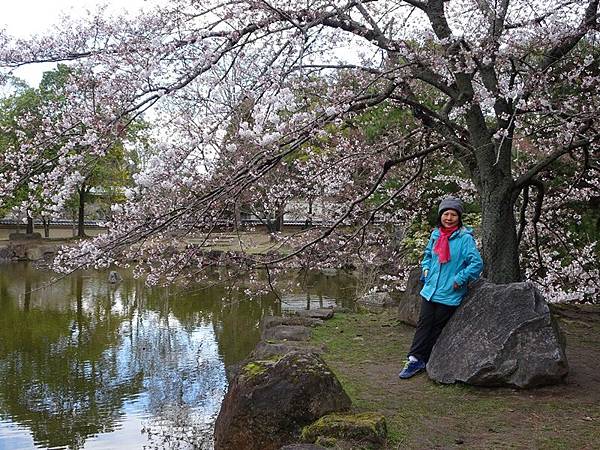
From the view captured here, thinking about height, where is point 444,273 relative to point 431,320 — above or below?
above

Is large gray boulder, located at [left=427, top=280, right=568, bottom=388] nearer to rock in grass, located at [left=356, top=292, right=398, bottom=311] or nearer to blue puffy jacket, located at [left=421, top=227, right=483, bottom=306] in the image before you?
blue puffy jacket, located at [left=421, top=227, right=483, bottom=306]

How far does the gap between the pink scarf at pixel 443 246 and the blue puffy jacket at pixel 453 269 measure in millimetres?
27

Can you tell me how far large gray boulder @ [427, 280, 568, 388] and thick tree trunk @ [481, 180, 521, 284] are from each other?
3.62 feet

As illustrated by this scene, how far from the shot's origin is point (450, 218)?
15.2 feet

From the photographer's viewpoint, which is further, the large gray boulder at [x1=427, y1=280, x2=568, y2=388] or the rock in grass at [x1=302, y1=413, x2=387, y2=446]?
the large gray boulder at [x1=427, y1=280, x2=568, y2=388]

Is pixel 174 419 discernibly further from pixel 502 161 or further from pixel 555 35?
pixel 555 35

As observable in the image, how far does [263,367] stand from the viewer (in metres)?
3.95

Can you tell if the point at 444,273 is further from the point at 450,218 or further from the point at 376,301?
the point at 376,301

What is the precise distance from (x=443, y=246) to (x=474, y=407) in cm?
118

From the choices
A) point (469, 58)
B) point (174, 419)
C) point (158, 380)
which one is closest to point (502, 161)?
point (469, 58)

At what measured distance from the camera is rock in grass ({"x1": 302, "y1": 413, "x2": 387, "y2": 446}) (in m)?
3.40

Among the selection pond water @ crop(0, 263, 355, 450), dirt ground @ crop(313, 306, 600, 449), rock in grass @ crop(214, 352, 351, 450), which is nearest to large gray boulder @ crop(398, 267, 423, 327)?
dirt ground @ crop(313, 306, 600, 449)

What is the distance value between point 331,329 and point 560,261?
3.16 m

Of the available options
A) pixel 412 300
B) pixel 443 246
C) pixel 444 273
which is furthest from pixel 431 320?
pixel 412 300
